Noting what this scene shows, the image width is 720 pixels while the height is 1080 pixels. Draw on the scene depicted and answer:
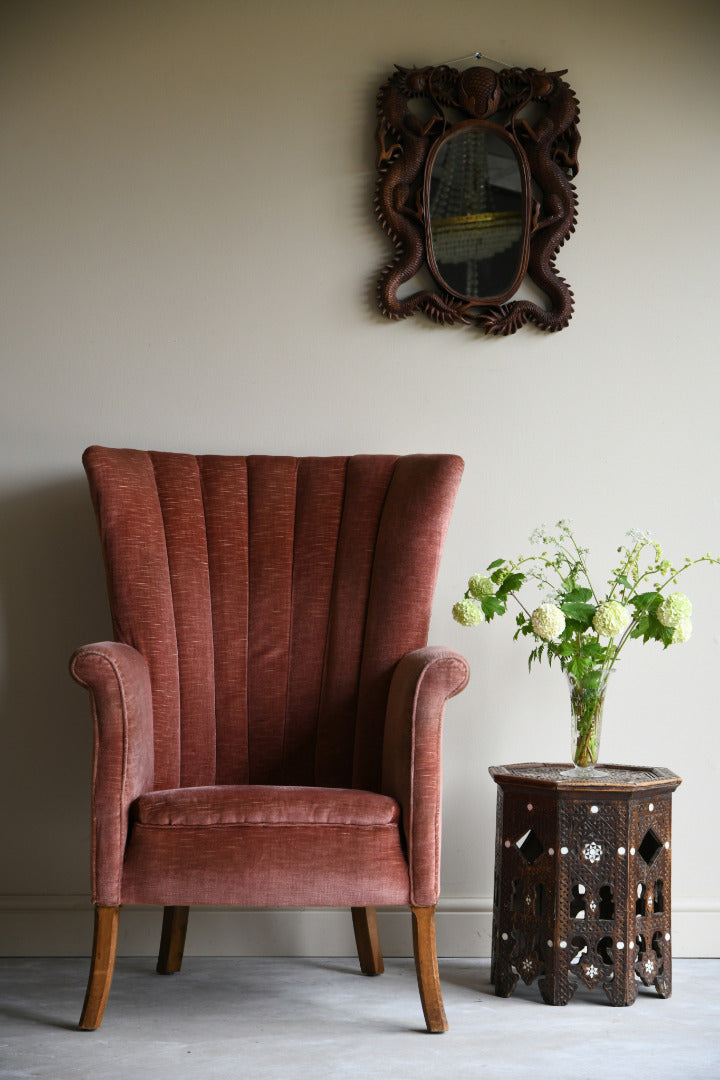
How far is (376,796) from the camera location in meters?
1.79

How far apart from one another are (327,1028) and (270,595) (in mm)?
879

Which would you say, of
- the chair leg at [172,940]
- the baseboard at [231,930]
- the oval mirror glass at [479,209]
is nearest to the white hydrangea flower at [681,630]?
the baseboard at [231,930]

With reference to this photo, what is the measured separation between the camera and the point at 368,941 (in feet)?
7.13

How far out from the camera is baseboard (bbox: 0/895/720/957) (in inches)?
92.3

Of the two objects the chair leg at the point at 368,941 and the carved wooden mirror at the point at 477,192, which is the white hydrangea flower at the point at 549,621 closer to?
the chair leg at the point at 368,941

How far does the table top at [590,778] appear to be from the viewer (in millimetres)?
1987

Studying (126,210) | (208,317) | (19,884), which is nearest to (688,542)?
(208,317)

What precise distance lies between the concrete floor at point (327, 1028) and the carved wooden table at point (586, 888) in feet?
0.23

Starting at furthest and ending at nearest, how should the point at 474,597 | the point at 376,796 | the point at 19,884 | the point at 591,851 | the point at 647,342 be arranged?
the point at 647,342
the point at 19,884
the point at 474,597
the point at 591,851
the point at 376,796

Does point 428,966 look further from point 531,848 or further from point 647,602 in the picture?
point 647,602

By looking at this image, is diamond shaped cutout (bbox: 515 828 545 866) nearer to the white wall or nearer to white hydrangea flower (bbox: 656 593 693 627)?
the white wall

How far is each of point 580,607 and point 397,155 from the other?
1.25m

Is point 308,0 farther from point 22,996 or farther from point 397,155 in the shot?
point 22,996

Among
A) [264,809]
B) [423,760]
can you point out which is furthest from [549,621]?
[264,809]
